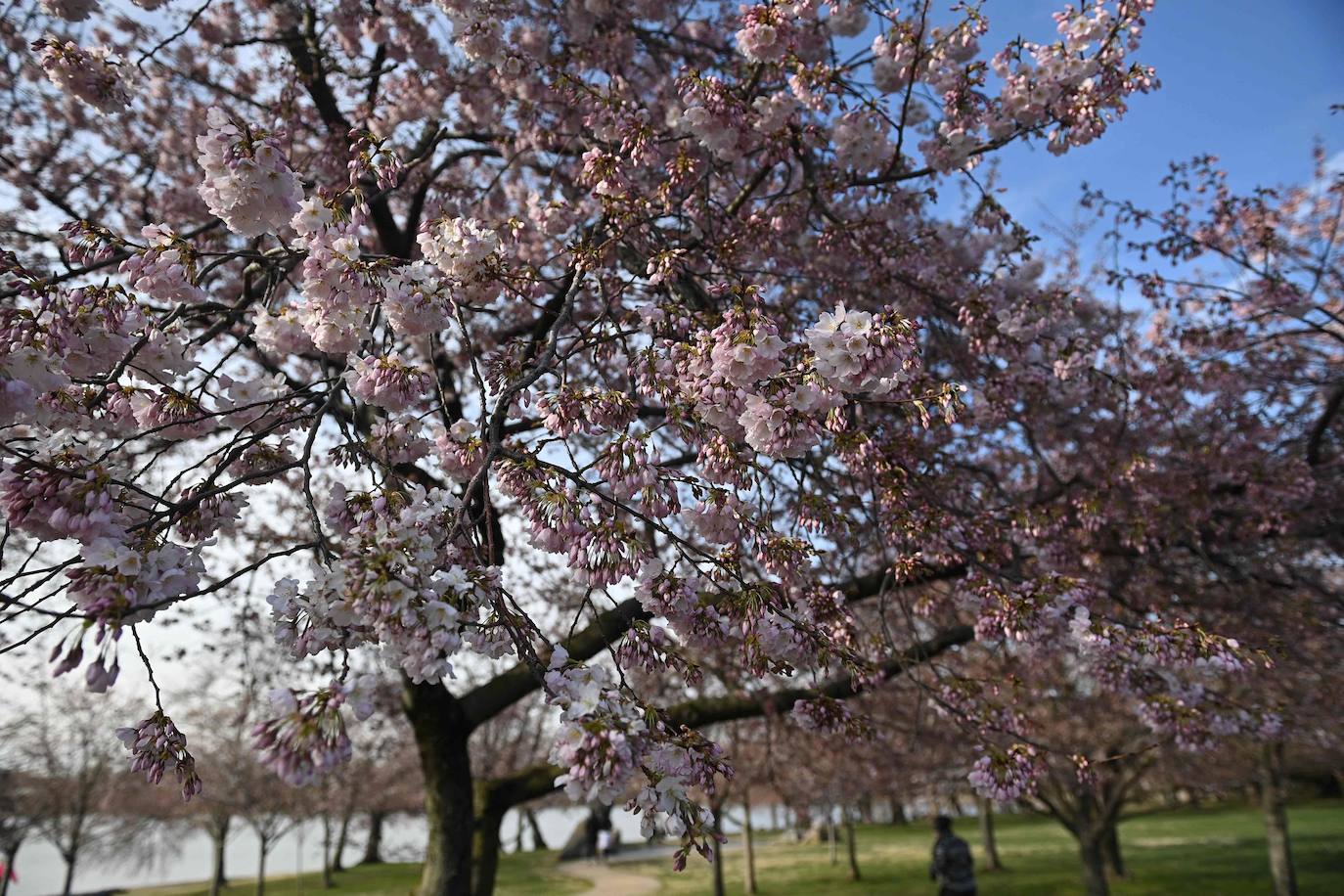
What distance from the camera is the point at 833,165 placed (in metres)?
5.27

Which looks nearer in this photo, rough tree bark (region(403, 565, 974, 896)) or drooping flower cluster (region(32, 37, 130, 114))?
drooping flower cluster (region(32, 37, 130, 114))

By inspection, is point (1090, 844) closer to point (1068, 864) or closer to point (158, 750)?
point (1068, 864)

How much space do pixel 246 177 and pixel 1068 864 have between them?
73.0 ft

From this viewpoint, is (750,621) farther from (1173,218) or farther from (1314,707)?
(1314,707)

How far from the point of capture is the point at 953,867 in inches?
375

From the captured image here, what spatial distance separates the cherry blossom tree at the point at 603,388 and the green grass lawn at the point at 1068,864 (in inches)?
278

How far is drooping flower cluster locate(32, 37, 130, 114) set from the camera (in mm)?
3549

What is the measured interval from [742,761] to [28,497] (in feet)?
53.2

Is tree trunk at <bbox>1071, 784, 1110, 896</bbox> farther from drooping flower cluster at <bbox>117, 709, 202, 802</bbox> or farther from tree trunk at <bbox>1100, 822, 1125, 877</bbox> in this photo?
drooping flower cluster at <bbox>117, 709, 202, 802</bbox>

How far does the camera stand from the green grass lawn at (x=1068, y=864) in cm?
1456

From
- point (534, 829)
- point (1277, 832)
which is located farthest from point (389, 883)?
point (1277, 832)

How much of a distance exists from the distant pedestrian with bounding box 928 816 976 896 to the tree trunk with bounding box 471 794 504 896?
18.9 ft

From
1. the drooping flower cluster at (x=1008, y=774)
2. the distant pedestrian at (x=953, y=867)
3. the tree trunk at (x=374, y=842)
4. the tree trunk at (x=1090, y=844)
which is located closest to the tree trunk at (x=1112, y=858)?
the tree trunk at (x=1090, y=844)

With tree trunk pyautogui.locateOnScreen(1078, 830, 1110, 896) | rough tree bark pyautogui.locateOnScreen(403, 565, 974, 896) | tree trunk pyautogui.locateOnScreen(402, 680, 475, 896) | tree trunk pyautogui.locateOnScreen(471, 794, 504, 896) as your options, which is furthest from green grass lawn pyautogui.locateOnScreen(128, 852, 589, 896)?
tree trunk pyautogui.locateOnScreen(402, 680, 475, 896)
